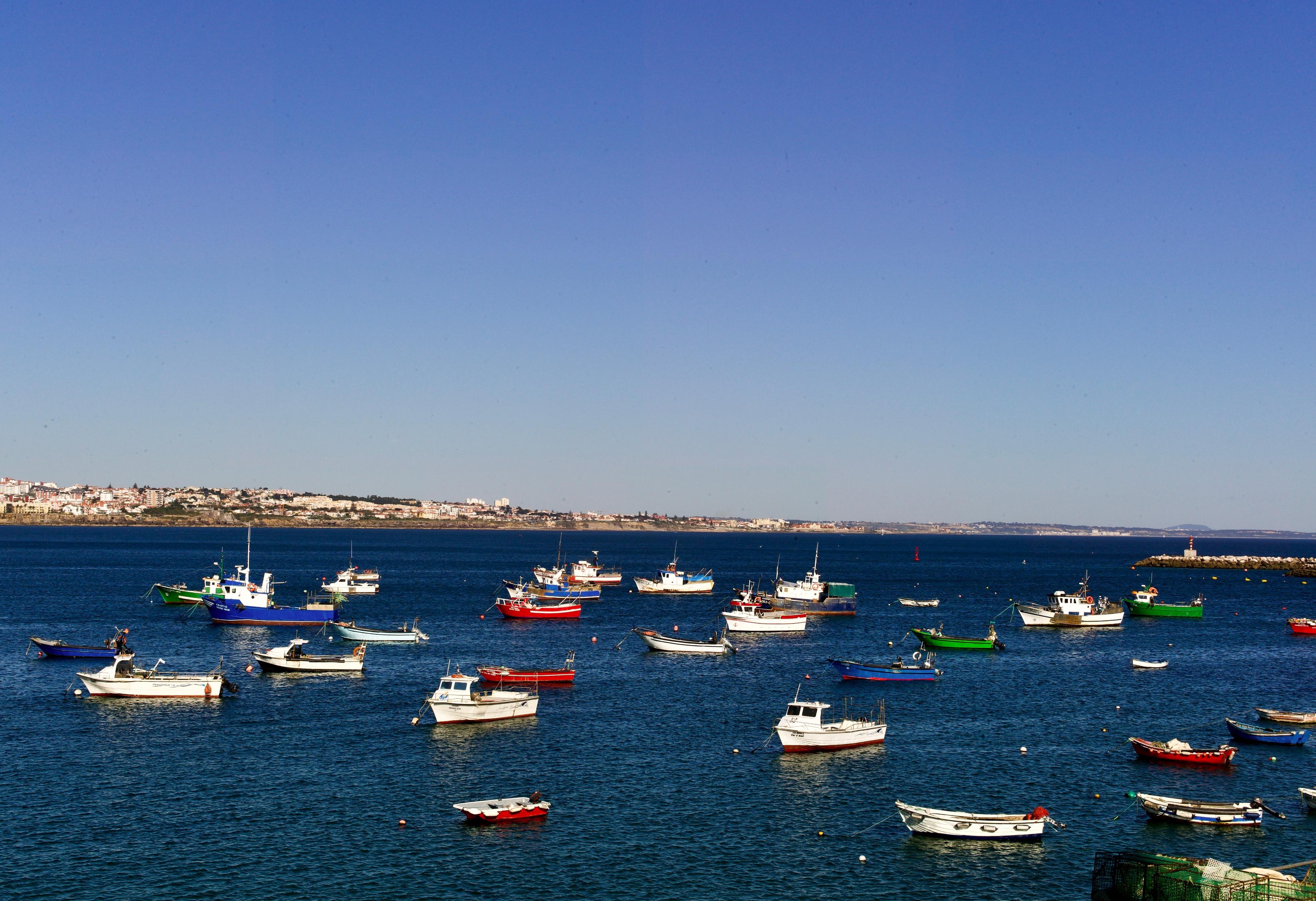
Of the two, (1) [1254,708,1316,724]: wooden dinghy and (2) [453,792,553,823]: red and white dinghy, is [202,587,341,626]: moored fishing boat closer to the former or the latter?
(2) [453,792,553,823]: red and white dinghy

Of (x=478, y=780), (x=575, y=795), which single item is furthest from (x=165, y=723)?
(x=575, y=795)

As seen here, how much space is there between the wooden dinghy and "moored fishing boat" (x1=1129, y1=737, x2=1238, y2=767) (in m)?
9.59

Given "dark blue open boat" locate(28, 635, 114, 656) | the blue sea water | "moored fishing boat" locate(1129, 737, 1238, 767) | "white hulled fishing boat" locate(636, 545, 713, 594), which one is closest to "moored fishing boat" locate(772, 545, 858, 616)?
"white hulled fishing boat" locate(636, 545, 713, 594)

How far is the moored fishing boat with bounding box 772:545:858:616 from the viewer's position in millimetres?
124625

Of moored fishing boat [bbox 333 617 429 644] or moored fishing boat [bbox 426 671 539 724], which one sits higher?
→ moored fishing boat [bbox 426 671 539 724]

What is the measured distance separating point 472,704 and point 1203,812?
35.4 meters

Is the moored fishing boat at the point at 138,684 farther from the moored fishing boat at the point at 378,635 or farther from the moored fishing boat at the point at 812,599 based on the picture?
the moored fishing boat at the point at 812,599

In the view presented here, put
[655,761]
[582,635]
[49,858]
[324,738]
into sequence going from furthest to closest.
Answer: [582,635]
[324,738]
[655,761]
[49,858]

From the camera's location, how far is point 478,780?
1812 inches

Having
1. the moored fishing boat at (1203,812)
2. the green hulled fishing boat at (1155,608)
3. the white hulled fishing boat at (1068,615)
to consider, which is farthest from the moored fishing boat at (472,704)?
the green hulled fishing boat at (1155,608)

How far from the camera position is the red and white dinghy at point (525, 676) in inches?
2657

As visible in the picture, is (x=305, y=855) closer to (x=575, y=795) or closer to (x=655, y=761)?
(x=575, y=795)

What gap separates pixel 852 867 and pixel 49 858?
27.4 metres

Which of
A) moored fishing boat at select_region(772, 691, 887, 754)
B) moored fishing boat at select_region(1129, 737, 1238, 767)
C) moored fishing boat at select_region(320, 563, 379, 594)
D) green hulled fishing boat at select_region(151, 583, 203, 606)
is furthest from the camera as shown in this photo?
moored fishing boat at select_region(320, 563, 379, 594)
